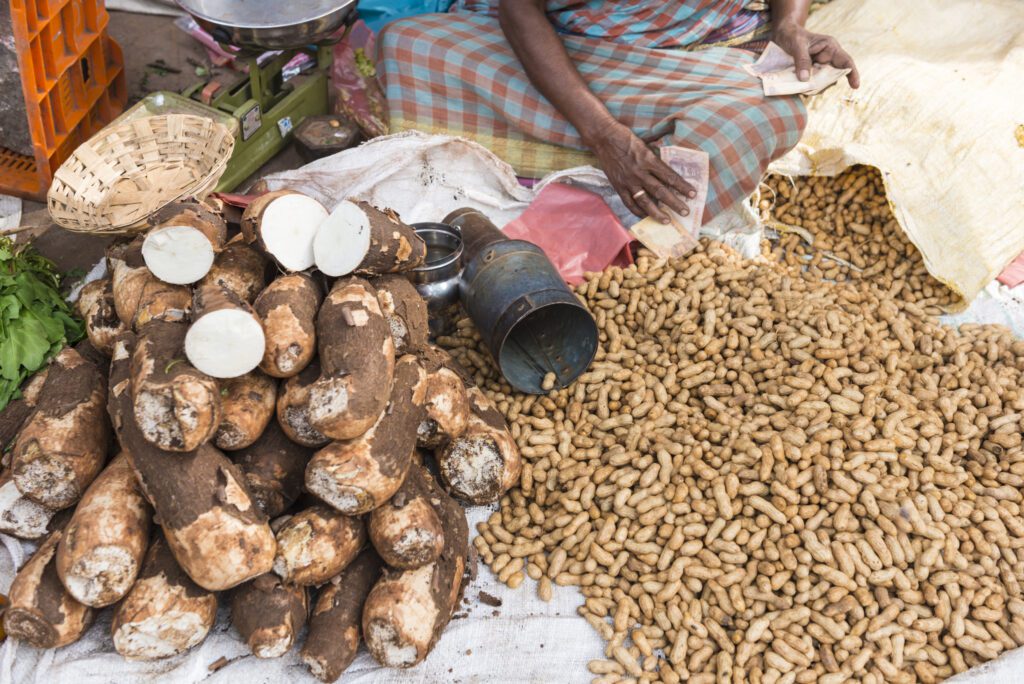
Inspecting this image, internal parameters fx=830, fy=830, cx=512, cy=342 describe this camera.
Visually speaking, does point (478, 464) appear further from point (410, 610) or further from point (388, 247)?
point (388, 247)

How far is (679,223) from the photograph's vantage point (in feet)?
10.3

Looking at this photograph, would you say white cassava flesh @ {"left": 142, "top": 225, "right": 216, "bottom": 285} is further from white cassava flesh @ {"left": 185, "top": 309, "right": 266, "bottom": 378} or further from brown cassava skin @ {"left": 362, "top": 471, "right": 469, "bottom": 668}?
brown cassava skin @ {"left": 362, "top": 471, "right": 469, "bottom": 668}

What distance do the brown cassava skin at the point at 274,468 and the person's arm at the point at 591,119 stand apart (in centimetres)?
164

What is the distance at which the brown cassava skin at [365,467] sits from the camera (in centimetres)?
190

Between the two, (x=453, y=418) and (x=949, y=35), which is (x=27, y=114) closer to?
(x=453, y=418)

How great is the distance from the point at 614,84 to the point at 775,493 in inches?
71.6

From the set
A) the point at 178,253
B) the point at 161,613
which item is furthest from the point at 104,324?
the point at 161,613

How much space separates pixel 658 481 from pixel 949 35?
109 inches

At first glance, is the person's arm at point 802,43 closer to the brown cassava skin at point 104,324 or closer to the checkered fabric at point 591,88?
the checkered fabric at point 591,88

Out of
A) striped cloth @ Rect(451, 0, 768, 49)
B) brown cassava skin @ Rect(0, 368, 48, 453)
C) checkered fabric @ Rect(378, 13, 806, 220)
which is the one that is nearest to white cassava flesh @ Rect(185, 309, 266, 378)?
brown cassava skin @ Rect(0, 368, 48, 453)

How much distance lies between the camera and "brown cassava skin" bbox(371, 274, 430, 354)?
2.23 meters

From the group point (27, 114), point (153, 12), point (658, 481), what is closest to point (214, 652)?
point (658, 481)

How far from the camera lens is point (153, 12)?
4.48m

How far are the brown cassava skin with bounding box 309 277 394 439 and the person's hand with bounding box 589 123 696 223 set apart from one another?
1341mm
